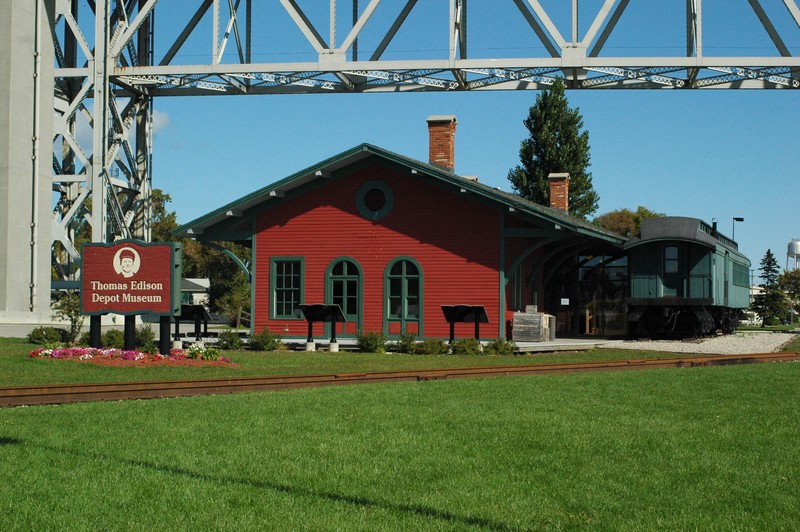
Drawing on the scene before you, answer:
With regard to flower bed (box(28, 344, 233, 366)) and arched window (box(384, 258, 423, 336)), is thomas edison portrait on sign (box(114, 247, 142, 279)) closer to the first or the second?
flower bed (box(28, 344, 233, 366))

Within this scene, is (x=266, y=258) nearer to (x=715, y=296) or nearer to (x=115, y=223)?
(x=115, y=223)

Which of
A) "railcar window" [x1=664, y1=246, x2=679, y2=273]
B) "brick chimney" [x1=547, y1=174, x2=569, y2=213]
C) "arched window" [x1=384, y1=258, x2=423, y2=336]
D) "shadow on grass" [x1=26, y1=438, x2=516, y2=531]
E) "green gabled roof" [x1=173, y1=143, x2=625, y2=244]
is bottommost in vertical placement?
"shadow on grass" [x1=26, y1=438, x2=516, y2=531]

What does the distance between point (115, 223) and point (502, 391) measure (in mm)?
24066

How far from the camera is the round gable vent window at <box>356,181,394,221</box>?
29859 mm

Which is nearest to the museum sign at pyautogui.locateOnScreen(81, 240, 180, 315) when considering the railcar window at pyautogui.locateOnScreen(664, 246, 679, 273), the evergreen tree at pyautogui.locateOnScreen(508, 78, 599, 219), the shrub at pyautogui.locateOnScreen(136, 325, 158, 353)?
the shrub at pyautogui.locateOnScreen(136, 325, 158, 353)

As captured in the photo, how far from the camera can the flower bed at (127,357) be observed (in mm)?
19328

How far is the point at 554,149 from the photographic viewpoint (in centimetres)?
5875

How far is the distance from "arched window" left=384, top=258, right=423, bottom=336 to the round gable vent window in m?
1.53

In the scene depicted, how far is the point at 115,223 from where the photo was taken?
35.1m

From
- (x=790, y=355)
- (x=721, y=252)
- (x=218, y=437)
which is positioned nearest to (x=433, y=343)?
(x=790, y=355)

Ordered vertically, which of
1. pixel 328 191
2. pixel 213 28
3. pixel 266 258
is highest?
pixel 213 28

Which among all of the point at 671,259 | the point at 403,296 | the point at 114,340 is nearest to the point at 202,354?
the point at 114,340

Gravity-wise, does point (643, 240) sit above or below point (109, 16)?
below

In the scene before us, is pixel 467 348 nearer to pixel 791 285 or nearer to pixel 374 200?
pixel 374 200
